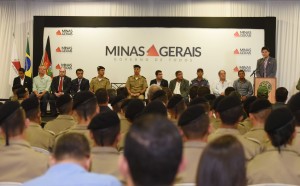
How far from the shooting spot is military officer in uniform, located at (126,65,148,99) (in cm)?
1312

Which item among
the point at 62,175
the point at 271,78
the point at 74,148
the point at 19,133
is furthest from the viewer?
the point at 271,78

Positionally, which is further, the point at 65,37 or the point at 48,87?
the point at 65,37

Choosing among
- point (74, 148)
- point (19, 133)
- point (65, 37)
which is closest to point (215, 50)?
point (65, 37)

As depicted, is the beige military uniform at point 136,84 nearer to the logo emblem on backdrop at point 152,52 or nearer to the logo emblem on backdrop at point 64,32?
the logo emblem on backdrop at point 152,52

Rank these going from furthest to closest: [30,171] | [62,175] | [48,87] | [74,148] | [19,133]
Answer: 1. [48,87]
2. [19,133]
3. [30,171]
4. [74,148]
5. [62,175]

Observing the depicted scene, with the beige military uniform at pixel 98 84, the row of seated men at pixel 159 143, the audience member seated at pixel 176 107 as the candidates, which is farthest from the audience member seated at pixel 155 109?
the beige military uniform at pixel 98 84

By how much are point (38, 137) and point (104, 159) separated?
1.42 metres

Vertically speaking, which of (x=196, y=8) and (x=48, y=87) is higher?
(x=196, y=8)

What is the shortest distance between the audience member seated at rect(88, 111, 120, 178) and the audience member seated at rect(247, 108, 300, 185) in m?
0.83

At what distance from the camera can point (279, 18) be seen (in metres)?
14.1

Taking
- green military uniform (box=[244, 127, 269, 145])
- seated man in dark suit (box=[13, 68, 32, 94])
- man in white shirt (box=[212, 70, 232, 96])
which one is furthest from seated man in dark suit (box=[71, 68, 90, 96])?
green military uniform (box=[244, 127, 269, 145])

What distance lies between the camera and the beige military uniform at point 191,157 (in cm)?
323

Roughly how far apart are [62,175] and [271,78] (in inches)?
399

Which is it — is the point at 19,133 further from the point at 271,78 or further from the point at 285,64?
the point at 285,64
